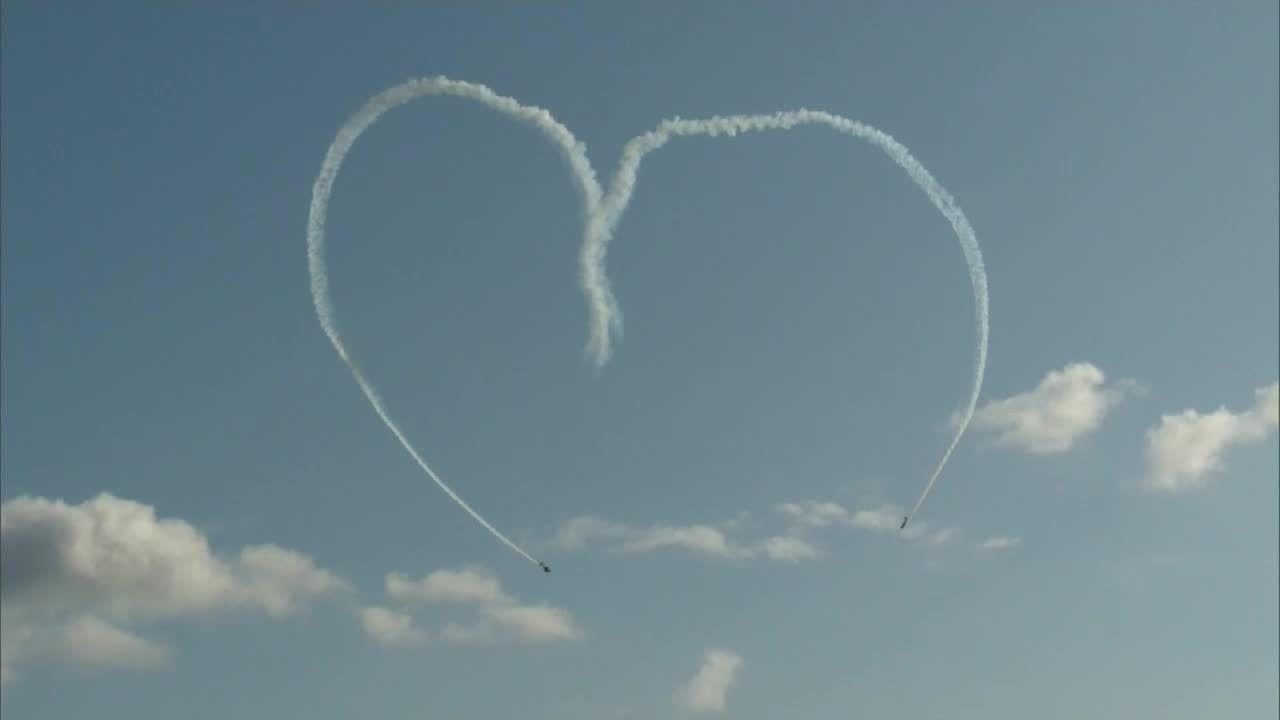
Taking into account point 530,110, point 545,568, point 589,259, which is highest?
point 530,110

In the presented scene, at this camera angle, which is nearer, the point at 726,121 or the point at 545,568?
the point at 726,121

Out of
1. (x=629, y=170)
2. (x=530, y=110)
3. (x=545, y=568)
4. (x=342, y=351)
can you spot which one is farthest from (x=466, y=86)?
(x=545, y=568)

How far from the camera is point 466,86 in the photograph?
164000 millimetres

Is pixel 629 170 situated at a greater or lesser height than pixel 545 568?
greater

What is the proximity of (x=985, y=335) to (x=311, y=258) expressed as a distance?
212 feet

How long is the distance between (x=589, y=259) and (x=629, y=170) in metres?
8.57

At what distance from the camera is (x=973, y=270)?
17838 cm

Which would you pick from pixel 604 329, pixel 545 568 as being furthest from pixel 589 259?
pixel 545 568

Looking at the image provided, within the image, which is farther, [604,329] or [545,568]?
[545,568]

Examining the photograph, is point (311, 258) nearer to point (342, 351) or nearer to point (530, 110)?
point (342, 351)

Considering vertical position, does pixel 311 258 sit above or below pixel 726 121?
below

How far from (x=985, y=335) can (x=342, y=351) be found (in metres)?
61.3

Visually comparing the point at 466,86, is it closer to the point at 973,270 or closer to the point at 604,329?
the point at 604,329

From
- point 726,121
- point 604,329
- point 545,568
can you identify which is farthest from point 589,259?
point 545,568
